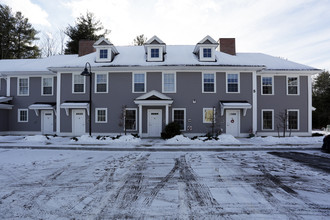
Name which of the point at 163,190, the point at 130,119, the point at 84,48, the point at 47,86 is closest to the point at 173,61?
the point at 130,119

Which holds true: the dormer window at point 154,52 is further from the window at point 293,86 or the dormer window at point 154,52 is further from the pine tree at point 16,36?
the pine tree at point 16,36

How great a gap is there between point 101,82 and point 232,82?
37.9ft

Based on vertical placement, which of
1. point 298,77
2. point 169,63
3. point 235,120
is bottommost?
point 235,120

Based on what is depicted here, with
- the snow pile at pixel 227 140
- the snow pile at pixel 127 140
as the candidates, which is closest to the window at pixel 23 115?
the snow pile at pixel 127 140

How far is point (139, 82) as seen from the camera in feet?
52.0

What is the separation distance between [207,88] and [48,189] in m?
13.5

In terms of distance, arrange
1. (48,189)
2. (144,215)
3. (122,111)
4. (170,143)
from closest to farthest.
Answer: (144,215), (48,189), (170,143), (122,111)

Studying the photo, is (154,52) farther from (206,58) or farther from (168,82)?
(206,58)

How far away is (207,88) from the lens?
51.6ft

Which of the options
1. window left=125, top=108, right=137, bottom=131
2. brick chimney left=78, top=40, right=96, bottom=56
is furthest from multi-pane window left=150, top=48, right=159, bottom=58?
brick chimney left=78, top=40, right=96, bottom=56

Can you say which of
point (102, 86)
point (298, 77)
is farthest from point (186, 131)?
point (298, 77)

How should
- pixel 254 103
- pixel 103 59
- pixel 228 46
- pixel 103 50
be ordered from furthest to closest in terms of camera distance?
pixel 228 46, pixel 103 50, pixel 103 59, pixel 254 103

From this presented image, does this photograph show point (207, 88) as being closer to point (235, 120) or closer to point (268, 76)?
point (235, 120)

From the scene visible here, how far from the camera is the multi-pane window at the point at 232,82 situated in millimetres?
15688
